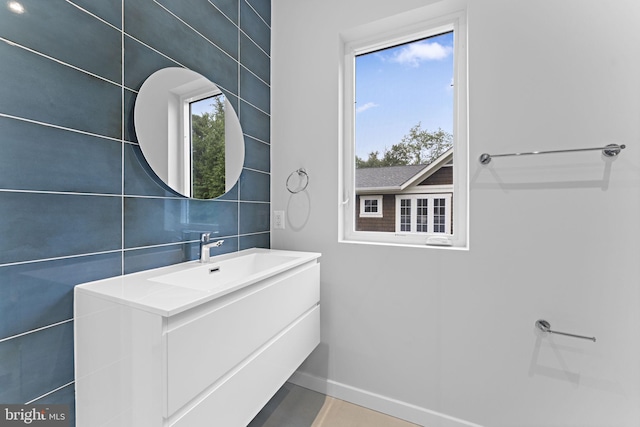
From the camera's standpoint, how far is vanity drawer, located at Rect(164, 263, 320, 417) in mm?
751

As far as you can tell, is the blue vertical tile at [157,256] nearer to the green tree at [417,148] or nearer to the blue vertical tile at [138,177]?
the blue vertical tile at [138,177]

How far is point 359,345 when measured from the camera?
5.38 ft

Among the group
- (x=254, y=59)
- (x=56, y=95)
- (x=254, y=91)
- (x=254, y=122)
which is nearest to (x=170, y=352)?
(x=56, y=95)

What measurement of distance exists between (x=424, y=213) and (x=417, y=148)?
1.24ft

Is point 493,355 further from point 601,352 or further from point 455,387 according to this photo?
point 601,352

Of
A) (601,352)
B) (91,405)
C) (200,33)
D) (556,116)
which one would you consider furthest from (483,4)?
(91,405)

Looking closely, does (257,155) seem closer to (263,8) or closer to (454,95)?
(263,8)

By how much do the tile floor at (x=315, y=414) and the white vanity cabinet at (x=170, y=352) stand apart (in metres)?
0.52

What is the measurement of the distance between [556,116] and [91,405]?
205 centimetres

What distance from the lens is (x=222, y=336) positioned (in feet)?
2.95

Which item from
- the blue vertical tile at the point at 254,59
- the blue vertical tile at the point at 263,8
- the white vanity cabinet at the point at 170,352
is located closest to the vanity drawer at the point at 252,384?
the white vanity cabinet at the point at 170,352

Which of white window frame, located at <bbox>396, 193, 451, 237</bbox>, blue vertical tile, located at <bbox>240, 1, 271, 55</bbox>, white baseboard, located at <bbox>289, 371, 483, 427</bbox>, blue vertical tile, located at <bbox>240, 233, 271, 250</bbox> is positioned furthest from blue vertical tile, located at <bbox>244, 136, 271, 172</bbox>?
white baseboard, located at <bbox>289, 371, 483, 427</bbox>

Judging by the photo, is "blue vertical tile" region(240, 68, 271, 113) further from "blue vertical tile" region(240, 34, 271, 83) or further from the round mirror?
the round mirror

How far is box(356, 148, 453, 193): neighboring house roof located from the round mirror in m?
0.76
